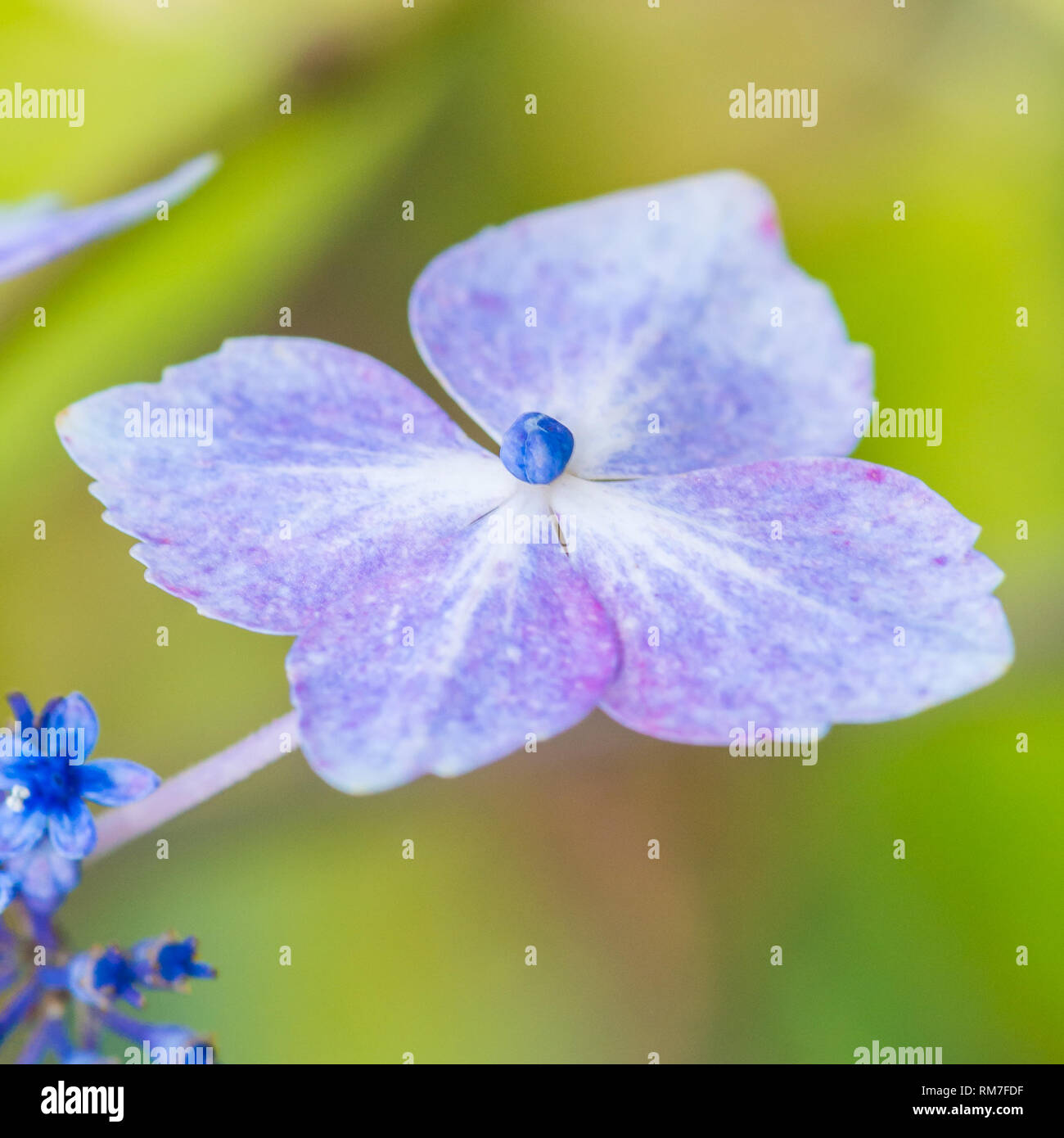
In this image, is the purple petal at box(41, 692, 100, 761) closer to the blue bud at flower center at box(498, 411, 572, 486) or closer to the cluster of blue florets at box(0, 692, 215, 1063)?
the cluster of blue florets at box(0, 692, 215, 1063)

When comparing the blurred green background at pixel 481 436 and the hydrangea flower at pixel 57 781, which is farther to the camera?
the blurred green background at pixel 481 436

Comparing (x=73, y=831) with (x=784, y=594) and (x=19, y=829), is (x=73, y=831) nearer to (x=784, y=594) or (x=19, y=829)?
(x=19, y=829)

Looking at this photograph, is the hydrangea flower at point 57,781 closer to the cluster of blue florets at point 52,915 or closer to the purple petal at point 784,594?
the cluster of blue florets at point 52,915

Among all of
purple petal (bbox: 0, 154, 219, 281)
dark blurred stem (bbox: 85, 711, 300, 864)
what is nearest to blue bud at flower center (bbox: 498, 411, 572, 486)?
dark blurred stem (bbox: 85, 711, 300, 864)

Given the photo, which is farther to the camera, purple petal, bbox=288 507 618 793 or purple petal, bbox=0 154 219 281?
purple petal, bbox=0 154 219 281

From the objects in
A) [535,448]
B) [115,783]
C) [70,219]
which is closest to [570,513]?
[535,448]

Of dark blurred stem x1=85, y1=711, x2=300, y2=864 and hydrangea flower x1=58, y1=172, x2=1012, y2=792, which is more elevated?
hydrangea flower x1=58, y1=172, x2=1012, y2=792

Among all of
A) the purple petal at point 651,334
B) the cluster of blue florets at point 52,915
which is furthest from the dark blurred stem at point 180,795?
the purple petal at point 651,334
